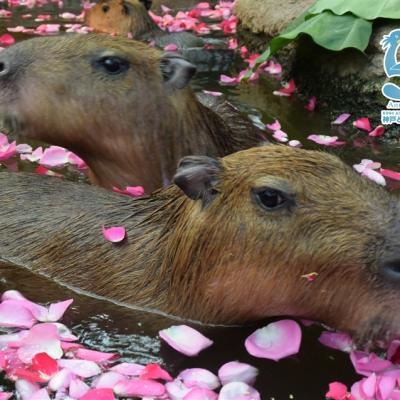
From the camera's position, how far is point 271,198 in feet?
9.14

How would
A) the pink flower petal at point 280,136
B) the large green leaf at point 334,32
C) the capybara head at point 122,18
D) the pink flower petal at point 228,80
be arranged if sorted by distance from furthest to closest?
the capybara head at point 122,18 < the pink flower petal at point 228,80 < the large green leaf at point 334,32 < the pink flower petal at point 280,136

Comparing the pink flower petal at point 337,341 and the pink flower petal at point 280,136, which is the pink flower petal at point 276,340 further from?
the pink flower petal at point 280,136

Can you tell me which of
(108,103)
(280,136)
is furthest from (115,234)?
(280,136)

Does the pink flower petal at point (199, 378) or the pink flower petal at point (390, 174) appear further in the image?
the pink flower petal at point (390, 174)

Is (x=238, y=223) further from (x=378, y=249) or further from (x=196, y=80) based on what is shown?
(x=196, y=80)

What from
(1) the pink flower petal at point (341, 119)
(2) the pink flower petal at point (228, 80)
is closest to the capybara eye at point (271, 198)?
(1) the pink flower petal at point (341, 119)

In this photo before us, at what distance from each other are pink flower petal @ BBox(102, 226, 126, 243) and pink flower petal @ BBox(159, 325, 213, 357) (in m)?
0.46

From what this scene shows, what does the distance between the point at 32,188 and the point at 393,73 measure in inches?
124

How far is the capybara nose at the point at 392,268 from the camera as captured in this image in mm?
2557

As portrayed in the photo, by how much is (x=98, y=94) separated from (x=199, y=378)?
1.77 metres

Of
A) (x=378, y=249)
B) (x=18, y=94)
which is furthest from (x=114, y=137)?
(x=378, y=249)

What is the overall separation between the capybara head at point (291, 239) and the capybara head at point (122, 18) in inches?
257

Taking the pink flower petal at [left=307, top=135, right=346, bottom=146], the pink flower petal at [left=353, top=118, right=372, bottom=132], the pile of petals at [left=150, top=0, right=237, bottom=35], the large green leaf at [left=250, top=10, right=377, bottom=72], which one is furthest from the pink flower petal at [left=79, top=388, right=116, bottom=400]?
the pile of petals at [left=150, top=0, right=237, bottom=35]

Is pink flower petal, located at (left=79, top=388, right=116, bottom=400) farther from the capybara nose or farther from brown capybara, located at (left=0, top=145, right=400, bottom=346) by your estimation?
the capybara nose
